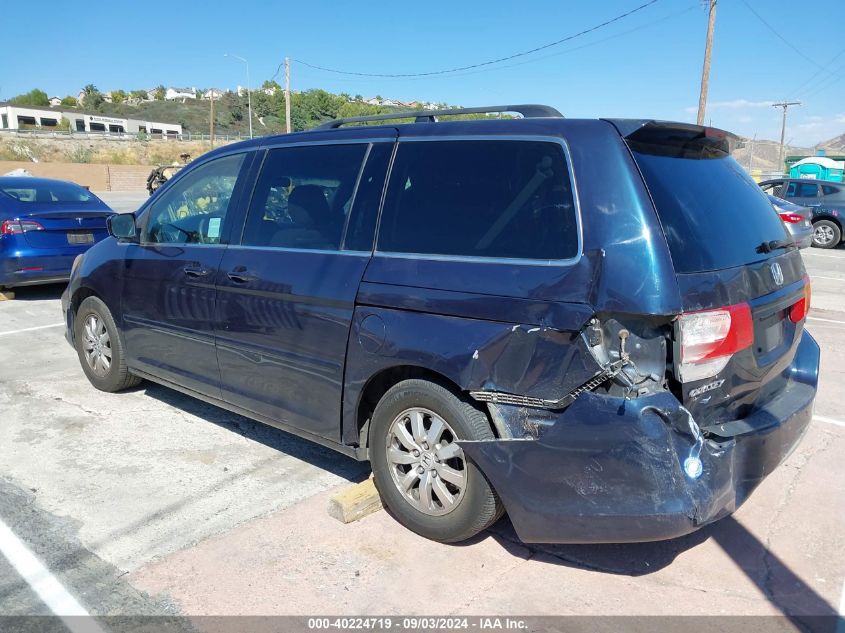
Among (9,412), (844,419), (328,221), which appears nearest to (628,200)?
(328,221)

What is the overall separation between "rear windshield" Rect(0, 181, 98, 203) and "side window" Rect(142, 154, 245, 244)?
206 inches

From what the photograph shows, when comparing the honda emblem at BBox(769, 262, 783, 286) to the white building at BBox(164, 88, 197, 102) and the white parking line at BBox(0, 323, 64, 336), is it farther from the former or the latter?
the white building at BBox(164, 88, 197, 102)

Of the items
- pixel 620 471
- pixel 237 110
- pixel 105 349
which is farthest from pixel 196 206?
pixel 237 110

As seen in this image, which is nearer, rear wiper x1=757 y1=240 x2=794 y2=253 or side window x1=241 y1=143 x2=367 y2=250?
rear wiper x1=757 y1=240 x2=794 y2=253

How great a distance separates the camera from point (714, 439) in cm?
280

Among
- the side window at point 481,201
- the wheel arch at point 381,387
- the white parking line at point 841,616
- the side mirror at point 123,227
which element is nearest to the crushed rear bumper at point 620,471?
the wheel arch at point 381,387

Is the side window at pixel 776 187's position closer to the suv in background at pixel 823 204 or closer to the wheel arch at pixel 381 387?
the suv in background at pixel 823 204

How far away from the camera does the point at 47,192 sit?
30.4 feet

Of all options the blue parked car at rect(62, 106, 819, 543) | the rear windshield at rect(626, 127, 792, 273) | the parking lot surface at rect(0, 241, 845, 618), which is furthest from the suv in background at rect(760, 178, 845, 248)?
the rear windshield at rect(626, 127, 792, 273)

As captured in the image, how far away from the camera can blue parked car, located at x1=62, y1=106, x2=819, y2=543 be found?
265cm

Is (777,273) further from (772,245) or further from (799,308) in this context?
(799,308)

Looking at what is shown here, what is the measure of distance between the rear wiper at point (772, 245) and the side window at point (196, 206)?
3.01 meters

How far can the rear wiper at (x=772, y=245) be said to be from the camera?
3164 mm

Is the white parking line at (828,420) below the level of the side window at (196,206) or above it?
below
